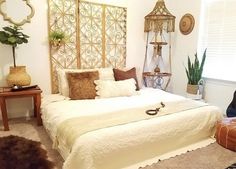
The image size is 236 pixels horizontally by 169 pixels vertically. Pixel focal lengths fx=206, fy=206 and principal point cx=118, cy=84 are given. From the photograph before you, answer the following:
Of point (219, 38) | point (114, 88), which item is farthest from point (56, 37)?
point (219, 38)

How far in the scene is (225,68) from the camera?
3.71m

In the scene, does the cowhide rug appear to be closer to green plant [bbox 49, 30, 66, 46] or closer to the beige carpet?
the beige carpet

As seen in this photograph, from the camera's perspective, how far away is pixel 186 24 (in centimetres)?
416

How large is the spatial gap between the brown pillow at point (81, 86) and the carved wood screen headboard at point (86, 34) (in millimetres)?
483

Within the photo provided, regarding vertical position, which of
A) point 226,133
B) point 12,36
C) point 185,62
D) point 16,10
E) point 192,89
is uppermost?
point 16,10

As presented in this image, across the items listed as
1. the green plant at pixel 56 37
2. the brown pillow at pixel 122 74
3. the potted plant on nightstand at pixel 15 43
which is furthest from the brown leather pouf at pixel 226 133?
the potted plant on nightstand at pixel 15 43

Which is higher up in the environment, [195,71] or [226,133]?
[195,71]

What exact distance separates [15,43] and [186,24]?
315 cm

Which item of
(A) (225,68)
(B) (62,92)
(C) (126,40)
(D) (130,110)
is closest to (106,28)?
(C) (126,40)

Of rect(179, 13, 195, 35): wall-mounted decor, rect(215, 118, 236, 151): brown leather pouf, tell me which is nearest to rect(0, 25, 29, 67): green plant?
rect(215, 118, 236, 151): brown leather pouf

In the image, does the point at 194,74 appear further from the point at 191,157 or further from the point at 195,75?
the point at 191,157

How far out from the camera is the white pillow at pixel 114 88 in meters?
3.12

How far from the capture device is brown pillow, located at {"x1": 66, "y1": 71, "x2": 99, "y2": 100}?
119 inches

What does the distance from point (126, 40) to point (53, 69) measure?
1.50 metres
